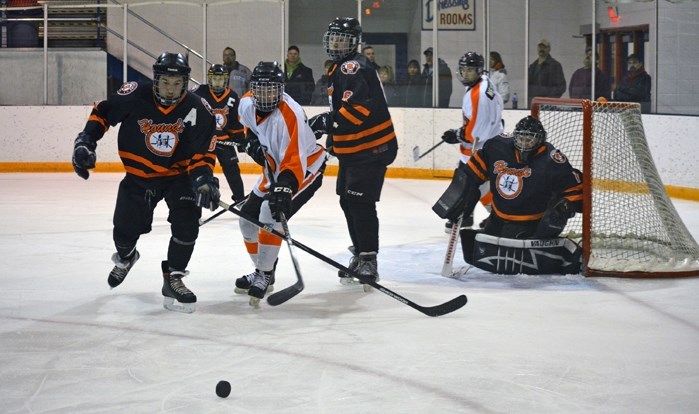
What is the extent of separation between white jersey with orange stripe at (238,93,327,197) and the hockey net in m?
1.42

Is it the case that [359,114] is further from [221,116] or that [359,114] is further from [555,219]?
[221,116]

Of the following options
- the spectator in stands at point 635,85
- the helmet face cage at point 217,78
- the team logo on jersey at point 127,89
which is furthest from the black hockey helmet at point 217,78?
the spectator in stands at point 635,85

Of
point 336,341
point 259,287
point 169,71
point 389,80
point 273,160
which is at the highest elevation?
point 389,80

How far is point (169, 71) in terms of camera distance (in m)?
3.99

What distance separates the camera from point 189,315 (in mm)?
4027

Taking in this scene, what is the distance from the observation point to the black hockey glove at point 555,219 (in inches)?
191

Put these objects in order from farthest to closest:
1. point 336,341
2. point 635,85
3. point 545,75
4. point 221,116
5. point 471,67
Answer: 1. point 545,75
2. point 635,85
3. point 221,116
4. point 471,67
5. point 336,341

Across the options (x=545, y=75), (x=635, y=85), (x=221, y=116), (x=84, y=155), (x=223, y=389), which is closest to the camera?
(x=223, y=389)

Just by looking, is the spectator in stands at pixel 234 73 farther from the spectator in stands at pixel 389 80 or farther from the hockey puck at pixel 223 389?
the hockey puck at pixel 223 389

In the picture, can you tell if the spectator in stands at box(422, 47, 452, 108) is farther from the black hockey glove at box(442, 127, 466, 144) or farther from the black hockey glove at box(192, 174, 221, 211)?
the black hockey glove at box(192, 174, 221, 211)

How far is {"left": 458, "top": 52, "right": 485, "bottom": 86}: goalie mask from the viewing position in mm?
6301

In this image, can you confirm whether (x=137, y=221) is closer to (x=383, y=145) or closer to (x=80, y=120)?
(x=383, y=145)

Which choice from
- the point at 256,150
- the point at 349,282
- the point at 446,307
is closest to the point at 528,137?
the point at 349,282

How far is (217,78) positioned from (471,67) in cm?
178
